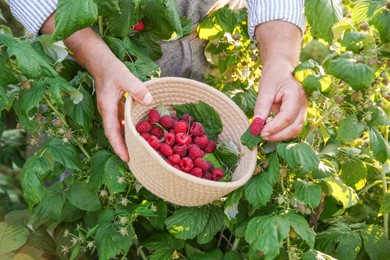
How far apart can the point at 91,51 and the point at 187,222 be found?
1.41ft

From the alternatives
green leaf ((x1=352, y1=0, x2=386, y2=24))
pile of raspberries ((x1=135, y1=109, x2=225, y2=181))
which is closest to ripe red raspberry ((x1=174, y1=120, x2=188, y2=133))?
pile of raspberries ((x1=135, y1=109, x2=225, y2=181))

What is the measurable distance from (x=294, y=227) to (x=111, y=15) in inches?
24.0

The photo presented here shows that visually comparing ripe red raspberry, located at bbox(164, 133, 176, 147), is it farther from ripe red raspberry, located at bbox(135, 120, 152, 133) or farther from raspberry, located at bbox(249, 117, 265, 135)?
raspberry, located at bbox(249, 117, 265, 135)

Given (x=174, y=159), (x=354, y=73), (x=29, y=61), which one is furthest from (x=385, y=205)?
(x=29, y=61)

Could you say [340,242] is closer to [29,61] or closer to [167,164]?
[167,164]

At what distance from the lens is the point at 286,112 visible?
145 centimetres

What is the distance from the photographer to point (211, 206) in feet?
5.27

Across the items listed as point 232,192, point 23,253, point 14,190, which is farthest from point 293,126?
point 14,190

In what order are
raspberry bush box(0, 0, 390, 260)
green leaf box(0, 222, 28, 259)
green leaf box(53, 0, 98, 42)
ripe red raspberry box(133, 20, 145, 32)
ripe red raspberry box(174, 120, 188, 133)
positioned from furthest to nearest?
green leaf box(0, 222, 28, 259) < ripe red raspberry box(133, 20, 145, 32) < ripe red raspberry box(174, 120, 188, 133) < raspberry bush box(0, 0, 390, 260) < green leaf box(53, 0, 98, 42)

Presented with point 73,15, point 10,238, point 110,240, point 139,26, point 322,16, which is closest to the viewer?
point 73,15

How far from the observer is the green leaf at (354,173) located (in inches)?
66.9

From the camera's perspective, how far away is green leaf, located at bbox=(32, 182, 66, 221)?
1665 millimetres

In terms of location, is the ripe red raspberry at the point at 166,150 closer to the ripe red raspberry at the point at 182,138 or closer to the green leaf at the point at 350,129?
the ripe red raspberry at the point at 182,138

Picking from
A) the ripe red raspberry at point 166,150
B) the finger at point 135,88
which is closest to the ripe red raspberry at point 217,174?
the ripe red raspberry at point 166,150
